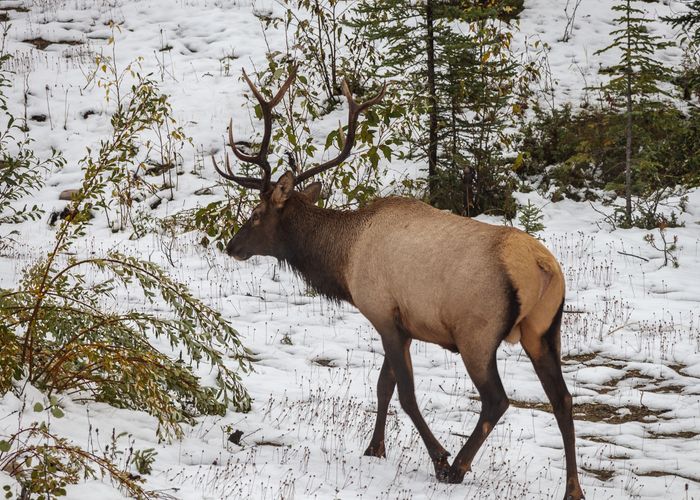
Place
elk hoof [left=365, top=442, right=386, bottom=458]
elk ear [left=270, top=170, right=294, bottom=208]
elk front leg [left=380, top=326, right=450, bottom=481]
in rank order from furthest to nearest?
elk ear [left=270, top=170, right=294, bottom=208] < elk hoof [left=365, top=442, right=386, bottom=458] < elk front leg [left=380, top=326, right=450, bottom=481]

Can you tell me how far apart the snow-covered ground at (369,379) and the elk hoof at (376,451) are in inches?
3.6

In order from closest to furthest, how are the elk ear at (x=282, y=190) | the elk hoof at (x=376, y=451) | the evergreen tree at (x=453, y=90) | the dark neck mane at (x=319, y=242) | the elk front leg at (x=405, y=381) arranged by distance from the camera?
the elk front leg at (x=405, y=381)
the elk hoof at (x=376, y=451)
the dark neck mane at (x=319, y=242)
the elk ear at (x=282, y=190)
the evergreen tree at (x=453, y=90)

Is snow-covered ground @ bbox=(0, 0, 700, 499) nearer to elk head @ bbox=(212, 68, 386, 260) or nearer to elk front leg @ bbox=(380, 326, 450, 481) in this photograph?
elk front leg @ bbox=(380, 326, 450, 481)

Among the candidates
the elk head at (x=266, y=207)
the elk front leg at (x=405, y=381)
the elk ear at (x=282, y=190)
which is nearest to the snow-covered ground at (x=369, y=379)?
the elk front leg at (x=405, y=381)

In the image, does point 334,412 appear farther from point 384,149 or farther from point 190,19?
point 190,19

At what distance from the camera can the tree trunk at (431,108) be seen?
12375 millimetres

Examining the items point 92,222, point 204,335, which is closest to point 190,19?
point 92,222

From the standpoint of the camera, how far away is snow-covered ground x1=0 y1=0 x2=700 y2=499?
5688mm

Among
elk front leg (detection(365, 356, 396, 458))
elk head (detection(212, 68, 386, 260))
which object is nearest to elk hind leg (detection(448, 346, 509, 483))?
elk front leg (detection(365, 356, 396, 458))

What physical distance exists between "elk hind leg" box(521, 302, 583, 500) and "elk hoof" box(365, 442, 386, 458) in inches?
50.2

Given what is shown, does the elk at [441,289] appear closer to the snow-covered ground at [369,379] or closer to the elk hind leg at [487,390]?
the elk hind leg at [487,390]

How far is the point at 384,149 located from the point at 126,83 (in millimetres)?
→ 8533

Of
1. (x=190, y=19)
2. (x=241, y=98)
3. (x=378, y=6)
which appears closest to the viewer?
(x=378, y=6)

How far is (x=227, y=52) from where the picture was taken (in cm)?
1789
